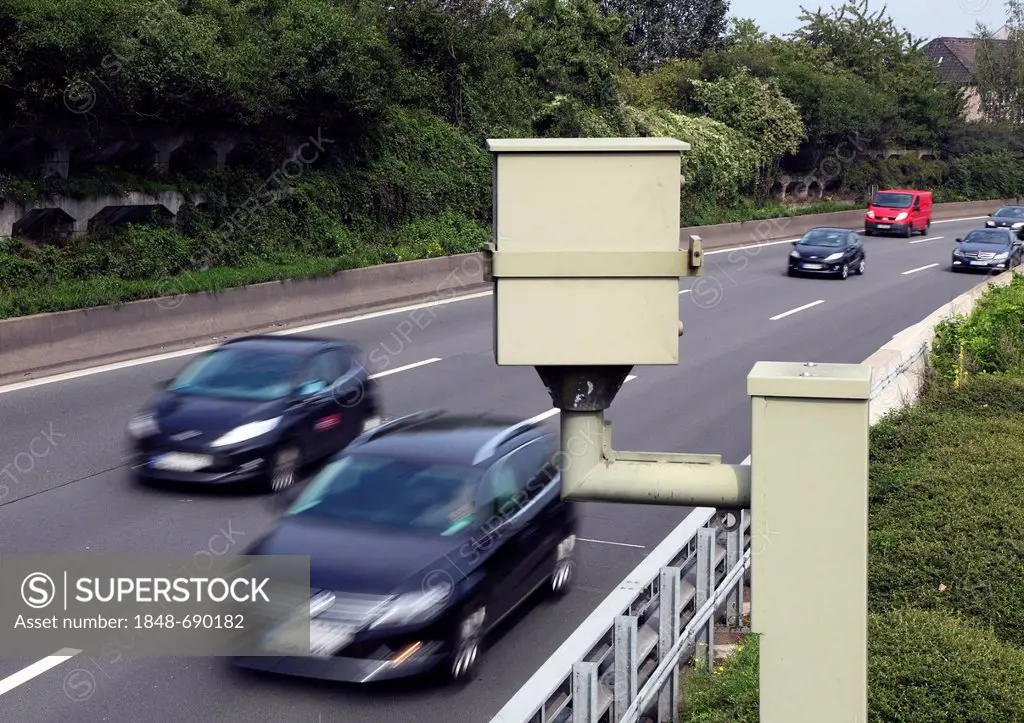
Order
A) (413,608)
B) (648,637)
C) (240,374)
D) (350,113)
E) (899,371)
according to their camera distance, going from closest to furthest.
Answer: (648,637) → (413,608) → (240,374) → (899,371) → (350,113)

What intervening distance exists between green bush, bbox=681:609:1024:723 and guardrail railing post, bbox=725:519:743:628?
1805 millimetres

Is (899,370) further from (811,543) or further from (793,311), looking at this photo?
(811,543)

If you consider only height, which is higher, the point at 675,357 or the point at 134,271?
the point at 675,357

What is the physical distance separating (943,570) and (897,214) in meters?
40.3

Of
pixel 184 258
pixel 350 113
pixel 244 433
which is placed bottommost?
pixel 244 433

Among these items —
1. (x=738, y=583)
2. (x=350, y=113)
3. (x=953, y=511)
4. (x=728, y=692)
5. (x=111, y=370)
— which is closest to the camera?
(x=728, y=692)

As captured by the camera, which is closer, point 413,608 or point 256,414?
point 413,608

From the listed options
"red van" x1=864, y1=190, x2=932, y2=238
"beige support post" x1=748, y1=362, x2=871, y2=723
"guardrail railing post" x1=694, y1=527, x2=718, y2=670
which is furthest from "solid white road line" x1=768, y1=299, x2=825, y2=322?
"beige support post" x1=748, y1=362, x2=871, y2=723

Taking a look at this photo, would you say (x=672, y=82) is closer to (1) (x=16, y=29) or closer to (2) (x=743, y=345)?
(2) (x=743, y=345)

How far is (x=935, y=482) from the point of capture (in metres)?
10.1

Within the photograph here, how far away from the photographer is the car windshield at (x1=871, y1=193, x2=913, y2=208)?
46.4m

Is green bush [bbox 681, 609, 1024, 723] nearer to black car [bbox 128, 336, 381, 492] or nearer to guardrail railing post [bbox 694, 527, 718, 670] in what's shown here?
guardrail railing post [bbox 694, 527, 718, 670]

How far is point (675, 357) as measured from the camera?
2.99m

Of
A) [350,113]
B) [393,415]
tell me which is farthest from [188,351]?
[350,113]
